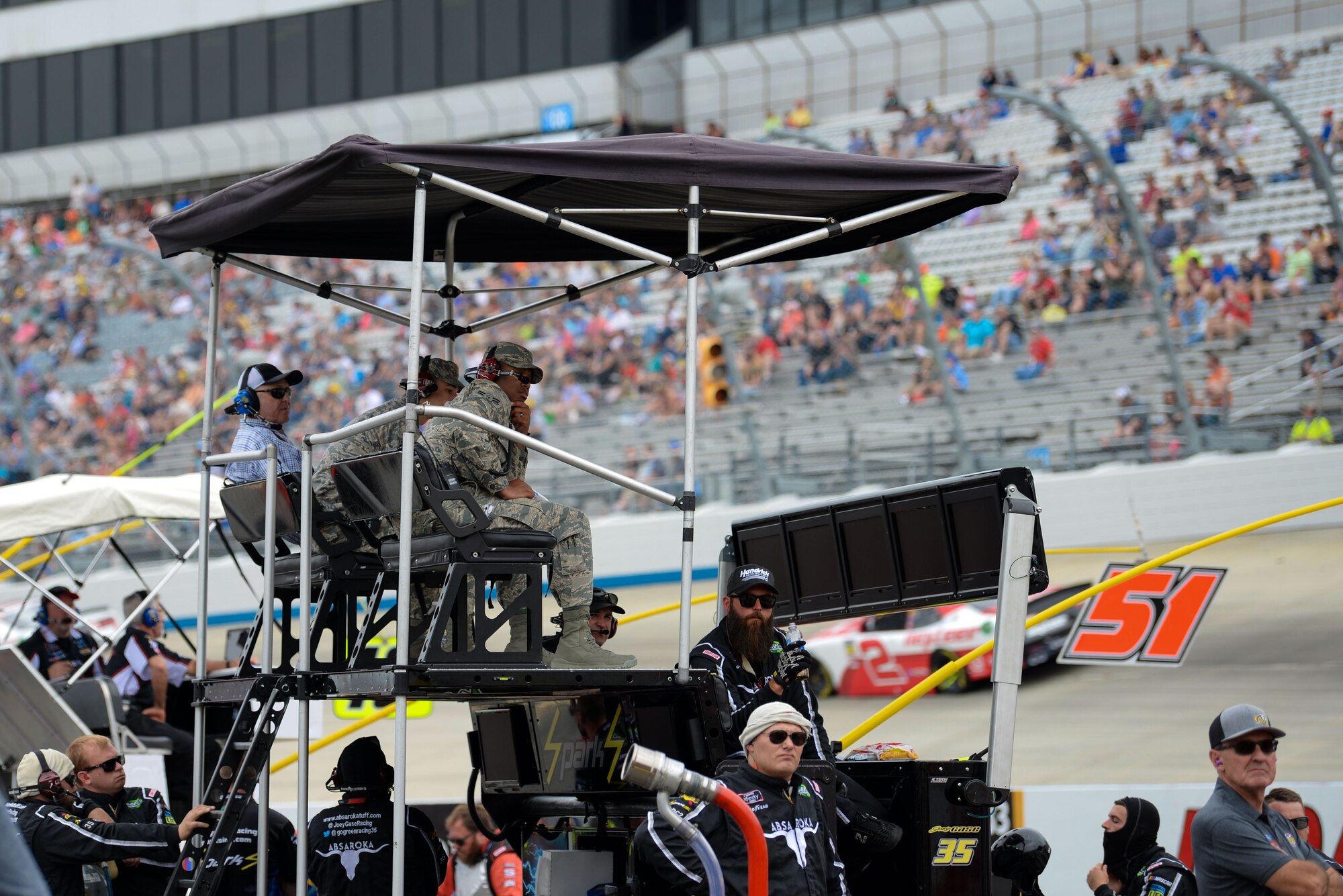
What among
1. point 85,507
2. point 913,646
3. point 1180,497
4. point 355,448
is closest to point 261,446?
point 355,448

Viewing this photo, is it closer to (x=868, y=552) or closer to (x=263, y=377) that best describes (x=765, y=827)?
(x=868, y=552)

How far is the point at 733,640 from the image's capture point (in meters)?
7.01

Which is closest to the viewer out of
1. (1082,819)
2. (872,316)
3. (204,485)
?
(204,485)

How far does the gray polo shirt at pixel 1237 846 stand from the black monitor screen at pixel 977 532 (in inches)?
63.6

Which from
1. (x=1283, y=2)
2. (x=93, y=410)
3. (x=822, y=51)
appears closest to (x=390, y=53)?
(x=822, y=51)

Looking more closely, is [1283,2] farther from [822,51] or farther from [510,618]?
[510,618]

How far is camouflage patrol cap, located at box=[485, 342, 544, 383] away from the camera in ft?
22.9

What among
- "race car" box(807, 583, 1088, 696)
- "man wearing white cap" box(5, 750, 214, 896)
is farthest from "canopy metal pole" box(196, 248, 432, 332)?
"race car" box(807, 583, 1088, 696)

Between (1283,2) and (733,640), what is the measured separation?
28009mm

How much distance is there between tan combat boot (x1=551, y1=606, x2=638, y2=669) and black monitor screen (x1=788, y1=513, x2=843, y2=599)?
1689 millimetres

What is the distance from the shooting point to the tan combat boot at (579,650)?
684 cm

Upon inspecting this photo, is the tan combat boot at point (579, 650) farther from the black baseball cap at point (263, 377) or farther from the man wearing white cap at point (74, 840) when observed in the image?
the man wearing white cap at point (74, 840)

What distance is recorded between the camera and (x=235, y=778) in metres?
6.86

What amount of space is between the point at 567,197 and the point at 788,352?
1834 centimetres
